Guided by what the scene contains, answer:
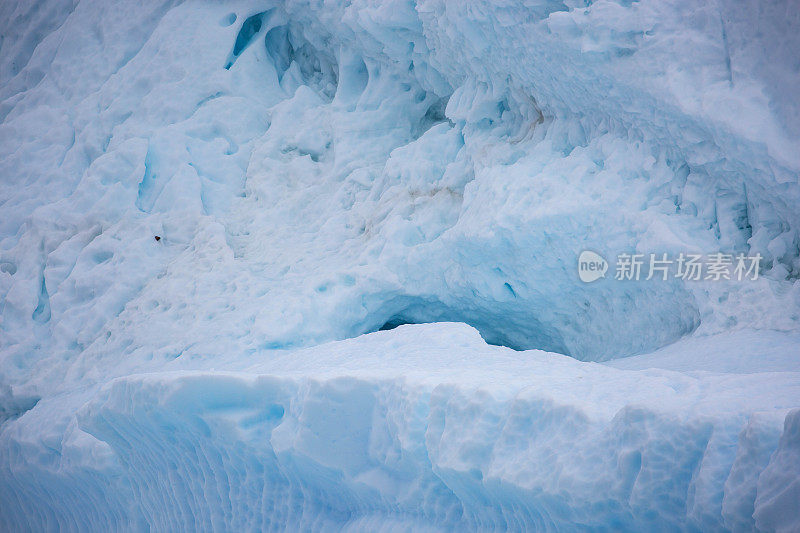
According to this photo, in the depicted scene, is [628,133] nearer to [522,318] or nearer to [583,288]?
[583,288]

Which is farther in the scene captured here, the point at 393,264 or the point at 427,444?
the point at 393,264

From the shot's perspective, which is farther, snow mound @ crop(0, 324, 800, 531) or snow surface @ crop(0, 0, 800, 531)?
snow surface @ crop(0, 0, 800, 531)

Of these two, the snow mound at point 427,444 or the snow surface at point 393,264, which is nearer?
the snow mound at point 427,444

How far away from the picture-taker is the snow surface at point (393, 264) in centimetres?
163

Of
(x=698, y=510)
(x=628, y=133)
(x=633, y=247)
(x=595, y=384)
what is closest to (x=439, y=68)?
(x=628, y=133)

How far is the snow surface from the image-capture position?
1.63m

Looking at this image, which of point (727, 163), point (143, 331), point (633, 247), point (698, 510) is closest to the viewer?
point (698, 510)

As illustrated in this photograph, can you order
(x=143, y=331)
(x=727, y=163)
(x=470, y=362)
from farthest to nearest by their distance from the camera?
(x=143, y=331) → (x=727, y=163) → (x=470, y=362)

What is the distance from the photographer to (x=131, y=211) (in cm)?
369

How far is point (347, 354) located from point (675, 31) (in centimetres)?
162

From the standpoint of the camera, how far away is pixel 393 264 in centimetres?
318

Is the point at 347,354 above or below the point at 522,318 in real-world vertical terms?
above

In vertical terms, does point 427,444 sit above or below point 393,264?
above

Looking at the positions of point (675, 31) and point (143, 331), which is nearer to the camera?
point (675, 31)
